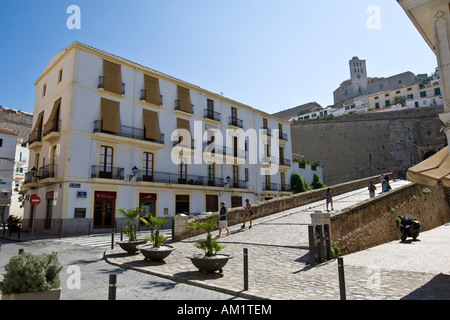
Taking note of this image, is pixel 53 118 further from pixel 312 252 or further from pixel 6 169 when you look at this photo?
pixel 312 252

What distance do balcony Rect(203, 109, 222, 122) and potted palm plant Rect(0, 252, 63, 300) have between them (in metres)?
25.0

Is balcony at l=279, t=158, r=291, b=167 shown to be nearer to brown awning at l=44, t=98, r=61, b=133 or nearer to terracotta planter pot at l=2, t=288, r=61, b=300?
brown awning at l=44, t=98, r=61, b=133

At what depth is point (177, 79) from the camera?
26859mm

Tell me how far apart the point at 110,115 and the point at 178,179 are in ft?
24.7

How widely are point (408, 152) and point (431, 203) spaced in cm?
3232

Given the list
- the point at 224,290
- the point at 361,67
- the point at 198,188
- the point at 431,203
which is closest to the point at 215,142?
the point at 198,188

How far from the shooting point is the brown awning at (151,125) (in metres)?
24.0

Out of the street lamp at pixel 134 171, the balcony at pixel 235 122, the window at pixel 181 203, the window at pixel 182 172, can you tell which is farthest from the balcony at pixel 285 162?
the street lamp at pixel 134 171

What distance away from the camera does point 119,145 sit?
883 inches

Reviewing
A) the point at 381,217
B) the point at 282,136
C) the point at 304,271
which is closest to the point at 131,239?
the point at 304,271

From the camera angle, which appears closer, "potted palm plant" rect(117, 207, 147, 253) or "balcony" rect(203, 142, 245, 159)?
"potted palm plant" rect(117, 207, 147, 253)

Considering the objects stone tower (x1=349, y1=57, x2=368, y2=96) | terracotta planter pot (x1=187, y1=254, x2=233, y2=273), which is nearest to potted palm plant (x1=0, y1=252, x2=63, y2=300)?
terracotta planter pot (x1=187, y1=254, x2=233, y2=273)

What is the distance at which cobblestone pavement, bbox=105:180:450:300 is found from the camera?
591cm

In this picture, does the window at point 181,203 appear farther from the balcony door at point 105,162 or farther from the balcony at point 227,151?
the balcony door at point 105,162
